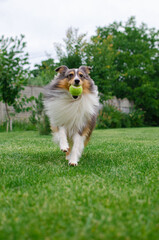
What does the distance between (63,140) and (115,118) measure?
551 inches

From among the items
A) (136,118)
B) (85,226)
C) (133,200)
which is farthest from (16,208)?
(136,118)

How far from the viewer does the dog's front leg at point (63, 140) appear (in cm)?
377

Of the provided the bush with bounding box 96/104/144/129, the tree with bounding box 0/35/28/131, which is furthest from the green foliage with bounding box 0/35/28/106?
the bush with bounding box 96/104/144/129

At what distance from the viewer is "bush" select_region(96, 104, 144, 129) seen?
17.0m

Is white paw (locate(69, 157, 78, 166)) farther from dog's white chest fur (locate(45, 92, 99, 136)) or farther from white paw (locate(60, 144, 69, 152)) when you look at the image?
dog's white chest fur (locate(45, 92, 99, 136))

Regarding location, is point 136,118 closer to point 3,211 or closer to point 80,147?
point 80,147

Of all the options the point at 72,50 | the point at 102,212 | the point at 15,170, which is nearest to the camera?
the point at 102,212

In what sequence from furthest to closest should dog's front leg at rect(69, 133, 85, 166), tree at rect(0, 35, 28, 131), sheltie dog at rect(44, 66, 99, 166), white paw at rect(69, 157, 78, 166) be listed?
tree at rect(0, 35, 28, 131)
sheltie dog at rect(44, 66, 99, 166)
dog's front leg at rect(69, 133, 85, 166)
white paw at rect(69, 157, 78, 166)

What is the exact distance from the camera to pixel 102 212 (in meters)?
1.70

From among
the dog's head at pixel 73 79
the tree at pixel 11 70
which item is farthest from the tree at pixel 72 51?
the dog's head at pixel 73 79

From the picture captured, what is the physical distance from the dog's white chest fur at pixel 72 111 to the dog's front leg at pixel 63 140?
0.37ft

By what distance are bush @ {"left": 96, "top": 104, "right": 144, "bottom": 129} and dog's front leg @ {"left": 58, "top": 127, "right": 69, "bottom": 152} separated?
11.9m

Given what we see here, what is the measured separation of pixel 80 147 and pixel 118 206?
2.28m

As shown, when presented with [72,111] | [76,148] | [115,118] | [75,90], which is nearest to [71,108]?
[72,111]
